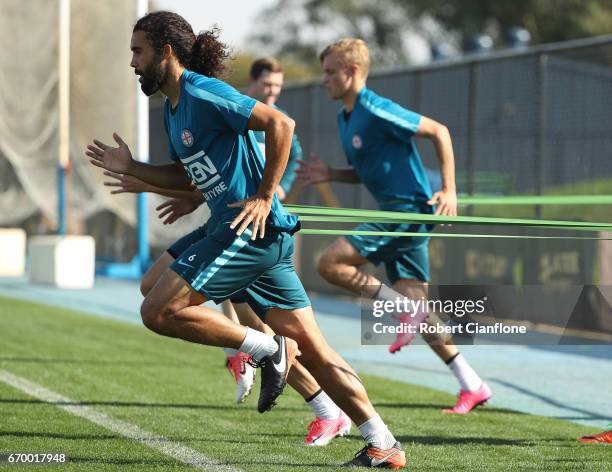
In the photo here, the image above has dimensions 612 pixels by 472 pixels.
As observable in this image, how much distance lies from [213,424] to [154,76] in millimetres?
2448

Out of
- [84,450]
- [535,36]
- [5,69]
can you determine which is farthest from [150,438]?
[535,36]

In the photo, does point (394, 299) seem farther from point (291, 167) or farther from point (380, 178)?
point (291, 167)

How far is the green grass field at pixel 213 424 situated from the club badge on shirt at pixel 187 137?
154 centimetres

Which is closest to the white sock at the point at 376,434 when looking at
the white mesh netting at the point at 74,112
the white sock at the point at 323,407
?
the white sock at the point at 323,407

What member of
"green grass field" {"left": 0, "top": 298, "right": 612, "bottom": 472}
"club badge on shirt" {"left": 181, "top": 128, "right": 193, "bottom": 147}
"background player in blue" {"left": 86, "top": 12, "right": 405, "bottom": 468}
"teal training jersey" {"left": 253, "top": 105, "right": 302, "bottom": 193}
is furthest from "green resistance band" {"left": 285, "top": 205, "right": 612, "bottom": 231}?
"teal training jersey" {"left": 253, "top": 105, "right": 302, "bottom": 193}

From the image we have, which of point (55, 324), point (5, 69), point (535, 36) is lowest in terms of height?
point (55, 324)

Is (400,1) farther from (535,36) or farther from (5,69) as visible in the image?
(5,69)

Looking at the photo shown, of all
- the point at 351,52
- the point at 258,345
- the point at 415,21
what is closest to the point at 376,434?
the point at 258,345

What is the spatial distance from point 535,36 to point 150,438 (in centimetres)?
4836

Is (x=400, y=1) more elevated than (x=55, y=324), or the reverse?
(x=400, y=1)

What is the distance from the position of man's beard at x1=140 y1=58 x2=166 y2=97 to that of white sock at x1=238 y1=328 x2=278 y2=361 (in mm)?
1235

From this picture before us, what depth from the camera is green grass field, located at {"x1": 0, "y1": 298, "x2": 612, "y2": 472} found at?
623cm

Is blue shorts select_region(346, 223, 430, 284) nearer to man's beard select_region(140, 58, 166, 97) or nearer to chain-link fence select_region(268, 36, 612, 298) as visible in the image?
man's beard select_region(140, 58, 166, 97)

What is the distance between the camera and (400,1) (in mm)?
60000
